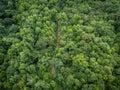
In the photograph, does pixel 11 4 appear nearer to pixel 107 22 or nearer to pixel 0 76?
pixel 0 76

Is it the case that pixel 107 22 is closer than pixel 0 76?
No

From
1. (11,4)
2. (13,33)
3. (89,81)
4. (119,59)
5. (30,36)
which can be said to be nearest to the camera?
(89,81)

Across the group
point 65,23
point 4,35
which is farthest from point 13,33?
point 65,23

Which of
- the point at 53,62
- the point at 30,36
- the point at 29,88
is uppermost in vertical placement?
the point at 30,36

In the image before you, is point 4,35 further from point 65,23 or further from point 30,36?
point 65,23

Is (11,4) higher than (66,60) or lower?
higher

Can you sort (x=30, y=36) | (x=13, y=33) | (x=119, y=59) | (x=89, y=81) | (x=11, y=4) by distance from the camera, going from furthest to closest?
(x=11, y=4)
(x=13, y=33)
(x=30, y=36)
(x=119, y=59)
(x=89, y=81)
